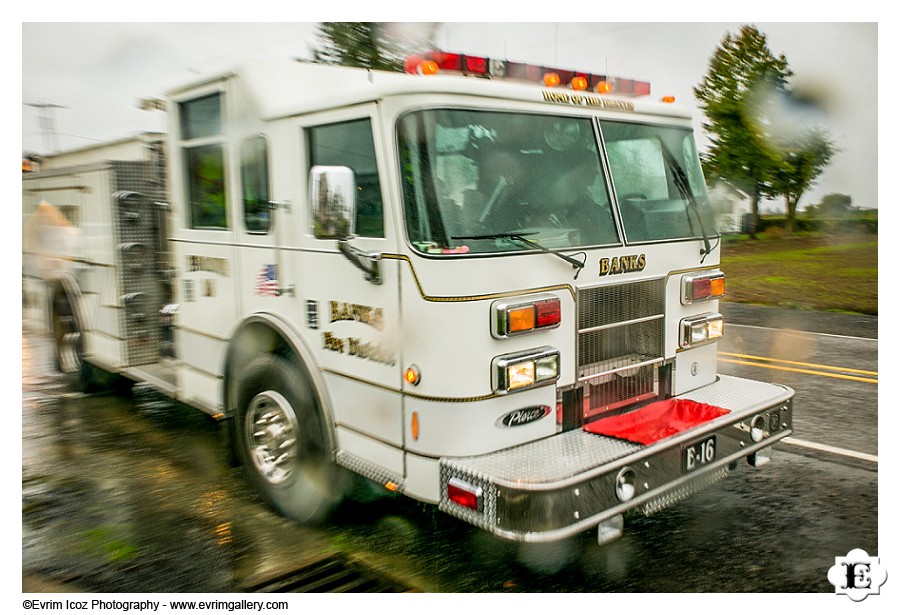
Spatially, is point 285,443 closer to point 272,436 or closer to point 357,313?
point 272,436

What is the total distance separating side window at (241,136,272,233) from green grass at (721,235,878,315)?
9.88 feet

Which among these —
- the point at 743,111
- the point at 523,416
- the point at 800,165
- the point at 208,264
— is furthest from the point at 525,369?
the point at 743,111

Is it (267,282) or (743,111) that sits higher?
(743,111)

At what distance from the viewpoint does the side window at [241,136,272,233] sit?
171 inches

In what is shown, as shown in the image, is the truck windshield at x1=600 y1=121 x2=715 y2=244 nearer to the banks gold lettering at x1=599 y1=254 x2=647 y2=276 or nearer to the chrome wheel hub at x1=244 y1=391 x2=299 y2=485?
the banks gold lettering at x1=599 y1=254 x2=647 y2=276

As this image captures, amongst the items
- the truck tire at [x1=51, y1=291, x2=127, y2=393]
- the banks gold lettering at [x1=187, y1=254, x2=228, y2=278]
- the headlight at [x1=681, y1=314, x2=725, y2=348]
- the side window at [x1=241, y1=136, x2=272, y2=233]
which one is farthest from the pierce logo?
the truck tire at [x1=51, y1=291, x2=127, y2=393]

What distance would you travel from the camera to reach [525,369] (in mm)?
3559

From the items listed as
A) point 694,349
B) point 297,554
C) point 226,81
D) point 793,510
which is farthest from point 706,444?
point 226,81

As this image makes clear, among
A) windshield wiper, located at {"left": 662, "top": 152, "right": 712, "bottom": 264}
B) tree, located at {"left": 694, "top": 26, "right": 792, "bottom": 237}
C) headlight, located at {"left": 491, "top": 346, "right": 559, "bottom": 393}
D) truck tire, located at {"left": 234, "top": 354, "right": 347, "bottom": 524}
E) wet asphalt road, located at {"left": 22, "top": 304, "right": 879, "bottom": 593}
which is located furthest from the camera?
tree, located at {"left": 694, "top": 26, "right": 792, "bottom": 237}

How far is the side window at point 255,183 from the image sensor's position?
434cm

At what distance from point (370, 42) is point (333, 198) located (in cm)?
203

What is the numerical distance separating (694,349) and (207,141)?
127 inches

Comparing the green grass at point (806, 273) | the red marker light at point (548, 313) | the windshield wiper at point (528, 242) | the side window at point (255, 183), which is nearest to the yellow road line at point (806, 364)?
the green grass at point (806, 273)

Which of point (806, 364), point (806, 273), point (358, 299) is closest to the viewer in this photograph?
point (358, 299)
